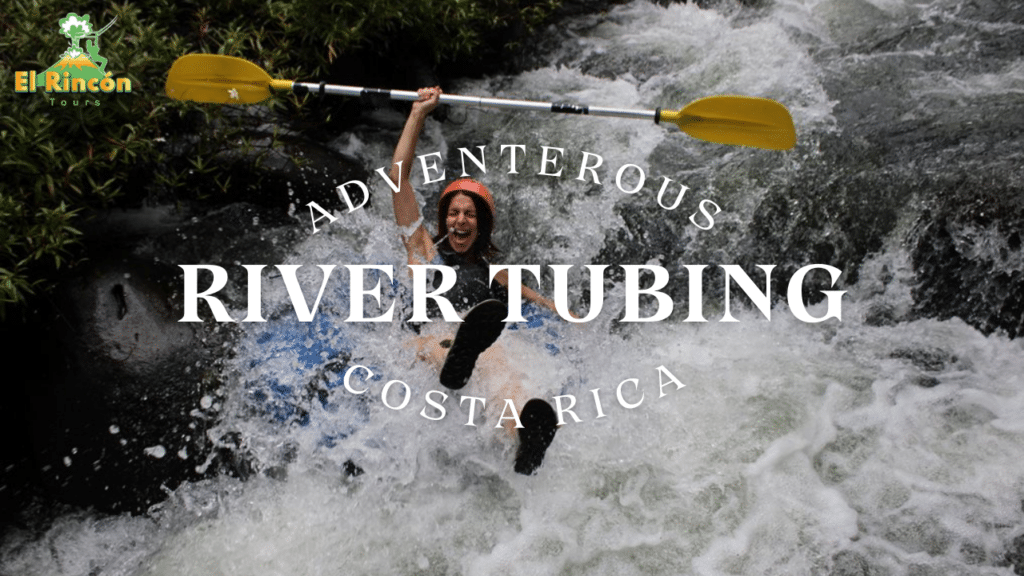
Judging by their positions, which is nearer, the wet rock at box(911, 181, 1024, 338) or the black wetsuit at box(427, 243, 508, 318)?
the wet rock at box(911, 181, 1024, 338)

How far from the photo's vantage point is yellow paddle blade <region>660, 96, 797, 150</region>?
330 centimetres

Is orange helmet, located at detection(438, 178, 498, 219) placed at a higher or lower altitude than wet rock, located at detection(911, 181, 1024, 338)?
higher

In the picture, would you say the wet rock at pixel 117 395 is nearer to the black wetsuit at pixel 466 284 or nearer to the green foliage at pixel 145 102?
the green foliage at pixel 145 102

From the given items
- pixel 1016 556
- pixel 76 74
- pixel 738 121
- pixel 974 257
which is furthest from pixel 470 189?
pixel 1016 556

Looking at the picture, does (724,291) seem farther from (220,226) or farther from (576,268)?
(220,226)

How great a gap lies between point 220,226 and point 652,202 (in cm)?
219

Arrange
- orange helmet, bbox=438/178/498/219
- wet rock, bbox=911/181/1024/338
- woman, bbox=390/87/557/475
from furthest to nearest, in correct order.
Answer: orange helmet, bbox=438/178/498/219 → wet rock, bbox=911/181/1024/338 → woman, bbox=390/87/557/475

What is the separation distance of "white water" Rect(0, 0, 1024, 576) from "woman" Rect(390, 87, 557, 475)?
5.7 inches

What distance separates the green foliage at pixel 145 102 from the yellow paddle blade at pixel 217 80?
181 mm

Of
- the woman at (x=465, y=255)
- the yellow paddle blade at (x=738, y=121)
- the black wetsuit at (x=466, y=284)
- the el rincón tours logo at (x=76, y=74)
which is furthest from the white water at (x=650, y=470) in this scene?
the el rincón tours logo at (x=76, y=74)

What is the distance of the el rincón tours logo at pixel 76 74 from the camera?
3303 mm

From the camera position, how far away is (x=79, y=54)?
11.4ft

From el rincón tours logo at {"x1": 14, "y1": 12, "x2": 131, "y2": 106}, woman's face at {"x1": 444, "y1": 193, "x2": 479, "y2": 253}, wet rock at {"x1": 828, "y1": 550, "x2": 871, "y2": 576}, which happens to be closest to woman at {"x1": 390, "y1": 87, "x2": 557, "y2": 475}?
woman's face at {"x1": 444, "y1": 193, "x2": 479, "y2": 253}

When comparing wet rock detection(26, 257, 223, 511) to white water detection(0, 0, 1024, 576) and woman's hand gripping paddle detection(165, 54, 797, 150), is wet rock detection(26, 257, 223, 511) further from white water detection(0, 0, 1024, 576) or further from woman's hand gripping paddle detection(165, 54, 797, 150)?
woman's hand gripping paddle detection(165, 54, 797, 150)
